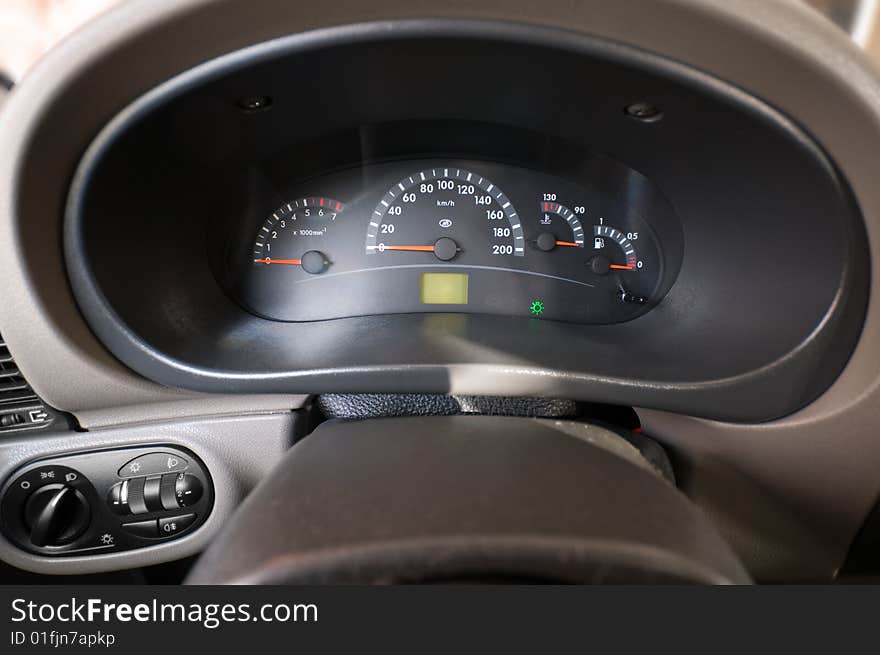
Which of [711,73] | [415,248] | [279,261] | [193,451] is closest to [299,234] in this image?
[279,261]

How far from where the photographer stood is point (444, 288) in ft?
4.94

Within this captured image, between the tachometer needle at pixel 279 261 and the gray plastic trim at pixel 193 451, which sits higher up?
the tachometer needle at pixel 279 261

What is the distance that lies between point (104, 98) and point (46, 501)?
61 cm

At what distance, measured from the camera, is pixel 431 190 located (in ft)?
4.98

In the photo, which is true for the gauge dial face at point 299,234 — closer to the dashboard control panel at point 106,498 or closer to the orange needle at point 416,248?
the orange needle at point 416,248

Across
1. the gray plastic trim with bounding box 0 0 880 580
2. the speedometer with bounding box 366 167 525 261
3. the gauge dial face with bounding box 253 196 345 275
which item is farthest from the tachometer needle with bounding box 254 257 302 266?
the gray plastic trim with bounding box 0 0 880 580

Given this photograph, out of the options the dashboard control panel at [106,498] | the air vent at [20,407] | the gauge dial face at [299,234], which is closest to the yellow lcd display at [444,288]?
the gauge dial face at [299,234]

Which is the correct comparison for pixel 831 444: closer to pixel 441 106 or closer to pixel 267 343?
pixel 441 106

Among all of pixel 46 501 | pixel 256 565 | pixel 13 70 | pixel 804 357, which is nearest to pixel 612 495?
pixel 256 565

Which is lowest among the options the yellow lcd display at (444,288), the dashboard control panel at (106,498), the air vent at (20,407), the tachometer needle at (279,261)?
the dashboard control panel at (106,498)

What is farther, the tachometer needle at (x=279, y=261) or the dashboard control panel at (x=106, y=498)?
the tachometer needle at (x=279, y=261)

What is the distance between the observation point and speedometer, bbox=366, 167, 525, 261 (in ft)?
4.96

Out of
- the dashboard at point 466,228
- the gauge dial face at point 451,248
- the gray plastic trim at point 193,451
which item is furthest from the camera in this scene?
the gauge dial face at point 451,248

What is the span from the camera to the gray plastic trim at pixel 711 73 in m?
0.90
